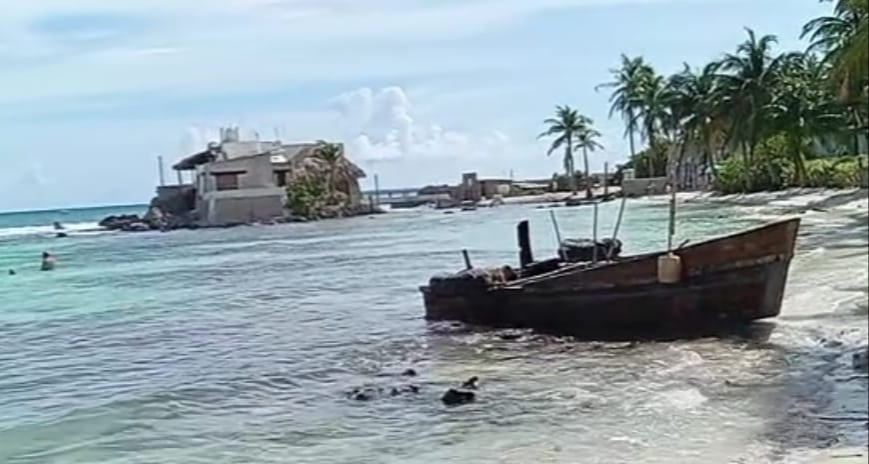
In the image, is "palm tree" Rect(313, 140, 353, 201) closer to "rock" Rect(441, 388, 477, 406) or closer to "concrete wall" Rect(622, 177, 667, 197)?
"concrete wall" Rect(622, 177, 667, 197)

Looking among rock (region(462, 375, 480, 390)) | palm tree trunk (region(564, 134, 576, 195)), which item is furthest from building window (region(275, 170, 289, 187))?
rock (region(462, 375, 480, 390))

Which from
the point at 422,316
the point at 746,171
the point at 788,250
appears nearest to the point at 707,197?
the point at 746,171

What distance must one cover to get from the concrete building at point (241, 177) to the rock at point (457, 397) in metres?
70.1

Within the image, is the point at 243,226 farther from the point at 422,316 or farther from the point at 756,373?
the point at 756,373

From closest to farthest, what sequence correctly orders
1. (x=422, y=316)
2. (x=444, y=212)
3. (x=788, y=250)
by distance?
1. (x=788, y=250)
2. (x=422, y=316)
3. (x=444, y=212)

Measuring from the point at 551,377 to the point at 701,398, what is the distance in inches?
116

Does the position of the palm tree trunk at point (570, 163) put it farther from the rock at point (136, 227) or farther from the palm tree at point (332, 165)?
the rock at point (136, 227)

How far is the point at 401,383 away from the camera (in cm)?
1616

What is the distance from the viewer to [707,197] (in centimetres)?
6781

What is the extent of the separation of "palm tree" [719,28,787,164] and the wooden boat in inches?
1530

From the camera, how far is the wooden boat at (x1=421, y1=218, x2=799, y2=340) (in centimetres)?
1689

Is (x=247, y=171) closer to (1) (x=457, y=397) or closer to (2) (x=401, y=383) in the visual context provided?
(2) (x=401, y=383)

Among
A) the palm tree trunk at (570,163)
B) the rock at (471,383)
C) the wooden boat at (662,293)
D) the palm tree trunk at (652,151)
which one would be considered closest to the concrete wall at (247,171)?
the palm tree trunk at (570,163)

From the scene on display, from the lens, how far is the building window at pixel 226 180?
3317 inches
